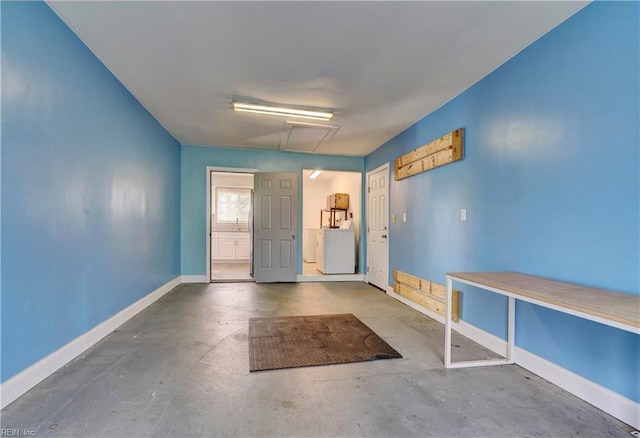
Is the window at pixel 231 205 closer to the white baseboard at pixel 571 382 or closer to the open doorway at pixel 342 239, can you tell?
the open doorway at pixel 342 239

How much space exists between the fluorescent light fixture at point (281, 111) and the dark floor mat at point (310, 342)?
2.52 m

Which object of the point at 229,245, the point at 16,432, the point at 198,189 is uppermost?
the point at 198,189

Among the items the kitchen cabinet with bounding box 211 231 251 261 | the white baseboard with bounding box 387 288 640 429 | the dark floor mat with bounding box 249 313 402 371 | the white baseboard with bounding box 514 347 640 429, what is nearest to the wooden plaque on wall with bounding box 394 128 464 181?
the white baseboard with bounding box 387 288 640 429

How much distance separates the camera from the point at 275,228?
552cm

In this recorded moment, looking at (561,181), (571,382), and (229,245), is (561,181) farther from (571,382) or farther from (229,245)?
(229,245)

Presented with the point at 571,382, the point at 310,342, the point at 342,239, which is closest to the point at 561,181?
the point at 571,382

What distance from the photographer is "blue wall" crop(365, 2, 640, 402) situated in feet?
5.35

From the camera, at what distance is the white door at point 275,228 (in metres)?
5.46

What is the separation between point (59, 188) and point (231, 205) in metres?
6.65

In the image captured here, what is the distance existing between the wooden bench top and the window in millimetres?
7411

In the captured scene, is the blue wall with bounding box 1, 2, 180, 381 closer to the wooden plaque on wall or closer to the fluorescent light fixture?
the fluorescent light fixture

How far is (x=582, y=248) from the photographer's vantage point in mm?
1840

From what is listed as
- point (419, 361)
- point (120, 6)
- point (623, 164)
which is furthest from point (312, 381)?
point (120, 6)

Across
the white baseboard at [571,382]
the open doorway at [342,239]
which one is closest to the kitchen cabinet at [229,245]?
the open doorway at [342,239]
